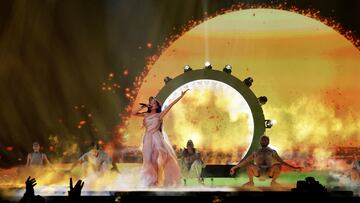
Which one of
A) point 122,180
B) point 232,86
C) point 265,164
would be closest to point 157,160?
point 122,180

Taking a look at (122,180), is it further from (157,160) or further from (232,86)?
(232,86)

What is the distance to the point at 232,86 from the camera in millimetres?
8969

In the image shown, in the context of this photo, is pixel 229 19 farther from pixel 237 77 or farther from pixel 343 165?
pixel 343 165

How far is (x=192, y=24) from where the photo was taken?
385 inches

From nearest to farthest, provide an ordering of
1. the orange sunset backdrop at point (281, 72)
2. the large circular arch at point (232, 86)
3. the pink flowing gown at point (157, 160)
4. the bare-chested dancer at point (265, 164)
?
the pink flowing gown at point (157, 160) < the bare-chested dancer at point (265, 164) < the large circular arch at point (232, 86) < the orange sunset backdrop at point (281, 72)

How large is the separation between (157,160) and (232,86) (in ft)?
7.19

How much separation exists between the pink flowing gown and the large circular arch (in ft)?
5.34

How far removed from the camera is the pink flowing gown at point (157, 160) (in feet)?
24.0

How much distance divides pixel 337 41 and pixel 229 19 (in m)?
1.87

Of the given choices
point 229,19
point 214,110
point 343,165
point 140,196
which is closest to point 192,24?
point 229,19

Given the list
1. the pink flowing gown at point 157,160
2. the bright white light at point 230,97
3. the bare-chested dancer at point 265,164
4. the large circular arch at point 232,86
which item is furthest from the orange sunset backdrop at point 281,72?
the pink flowing gown at point 157,160

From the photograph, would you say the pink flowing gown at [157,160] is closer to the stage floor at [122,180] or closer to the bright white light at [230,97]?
the stage floor at [122,180]

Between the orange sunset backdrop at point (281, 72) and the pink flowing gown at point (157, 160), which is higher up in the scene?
the orange sunset backdrop at point (281, 72)

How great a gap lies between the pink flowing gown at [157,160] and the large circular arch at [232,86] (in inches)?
64.1
